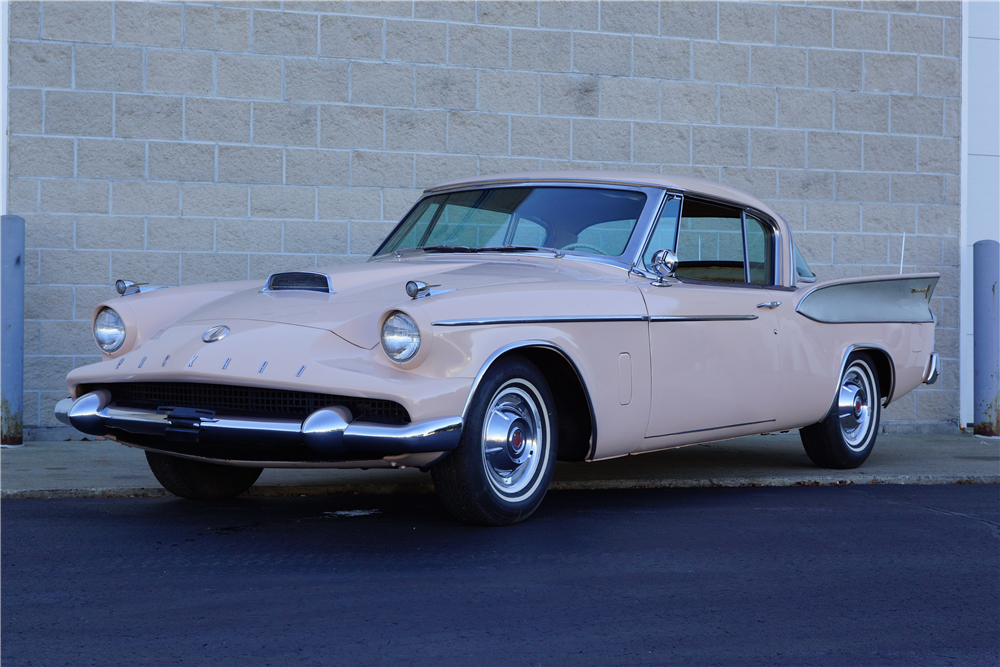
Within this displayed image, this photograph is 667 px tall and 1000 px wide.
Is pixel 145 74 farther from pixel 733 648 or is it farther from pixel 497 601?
pixel 733 648

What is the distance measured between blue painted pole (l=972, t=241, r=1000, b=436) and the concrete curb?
291 centimetres

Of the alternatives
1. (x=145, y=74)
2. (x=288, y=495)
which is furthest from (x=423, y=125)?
(x=288, y=495)

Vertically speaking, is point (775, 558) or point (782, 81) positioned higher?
point (782, 81)

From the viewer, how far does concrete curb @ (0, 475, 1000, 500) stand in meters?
5.31

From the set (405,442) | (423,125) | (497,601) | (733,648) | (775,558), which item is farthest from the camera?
(423,125)

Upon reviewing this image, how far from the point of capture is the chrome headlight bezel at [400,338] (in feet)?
12.7

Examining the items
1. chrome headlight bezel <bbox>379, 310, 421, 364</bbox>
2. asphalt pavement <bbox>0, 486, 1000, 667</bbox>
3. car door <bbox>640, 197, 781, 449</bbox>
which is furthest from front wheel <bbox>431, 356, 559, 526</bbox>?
car door <bbox>640, 197, 781, 449</bbox>

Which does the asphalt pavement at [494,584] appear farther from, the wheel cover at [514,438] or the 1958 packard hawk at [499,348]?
the 1958 packard hawk at [499,348]

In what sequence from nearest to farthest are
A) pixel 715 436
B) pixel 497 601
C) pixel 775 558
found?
1. pixel 497 601
2. pixel 775 558
3. pixel 715 436

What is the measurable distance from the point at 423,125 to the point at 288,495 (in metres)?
3.82

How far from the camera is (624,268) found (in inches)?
196

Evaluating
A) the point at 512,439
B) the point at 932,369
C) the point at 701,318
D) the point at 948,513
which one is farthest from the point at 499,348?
the point at 932,369

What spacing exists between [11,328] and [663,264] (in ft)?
15.9

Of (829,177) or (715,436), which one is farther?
(829,177)
